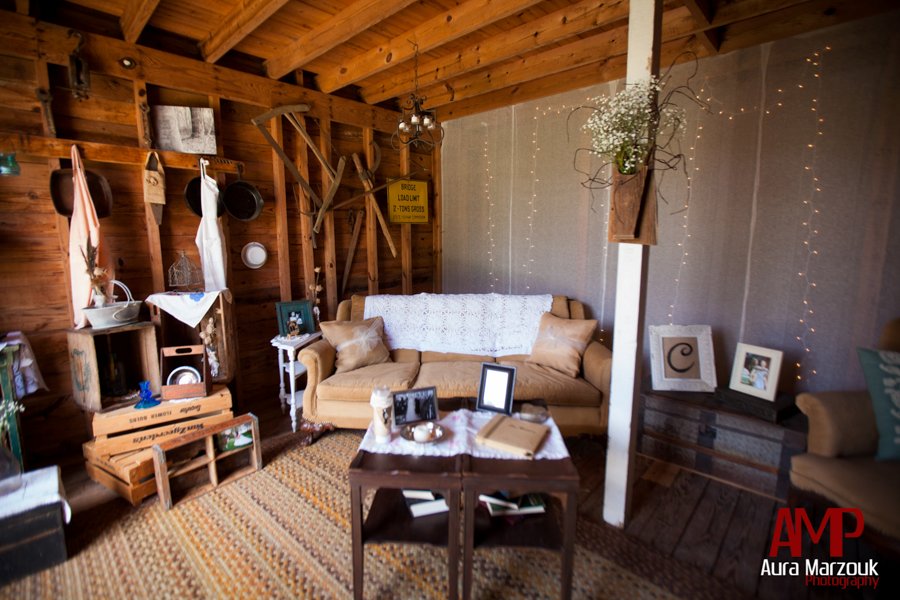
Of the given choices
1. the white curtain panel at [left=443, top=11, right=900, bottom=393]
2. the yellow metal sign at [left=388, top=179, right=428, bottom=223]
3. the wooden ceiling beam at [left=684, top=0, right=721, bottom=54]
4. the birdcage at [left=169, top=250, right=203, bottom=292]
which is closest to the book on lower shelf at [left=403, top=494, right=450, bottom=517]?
the white curtain panel at [left=443, top=11, right=900, bottom=393]

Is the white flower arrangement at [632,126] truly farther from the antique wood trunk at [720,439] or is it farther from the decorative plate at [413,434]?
the antique wood trunk at [720,439]

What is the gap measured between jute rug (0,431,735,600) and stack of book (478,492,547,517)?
0.28 metres

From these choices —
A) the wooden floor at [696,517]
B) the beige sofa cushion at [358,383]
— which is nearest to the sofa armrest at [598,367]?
the wooden floor at [696,517]

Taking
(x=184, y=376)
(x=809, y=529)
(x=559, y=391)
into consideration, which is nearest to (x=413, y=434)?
(x=559, y=391)

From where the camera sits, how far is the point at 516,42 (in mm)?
2723

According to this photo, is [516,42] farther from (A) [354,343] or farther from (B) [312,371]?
(B) [312,371]

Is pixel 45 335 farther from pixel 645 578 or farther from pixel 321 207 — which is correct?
pixel 645 578

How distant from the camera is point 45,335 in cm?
245

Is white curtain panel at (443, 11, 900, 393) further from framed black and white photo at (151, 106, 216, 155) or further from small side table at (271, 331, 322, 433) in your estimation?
framed black and white photo at (151, 106, 216, 155)

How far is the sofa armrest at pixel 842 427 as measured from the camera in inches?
66.6

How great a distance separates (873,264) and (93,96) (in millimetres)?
4594

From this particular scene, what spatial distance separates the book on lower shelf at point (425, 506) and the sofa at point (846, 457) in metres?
1.51

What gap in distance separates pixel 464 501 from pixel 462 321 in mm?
1904

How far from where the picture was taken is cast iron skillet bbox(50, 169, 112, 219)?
2.36 m
